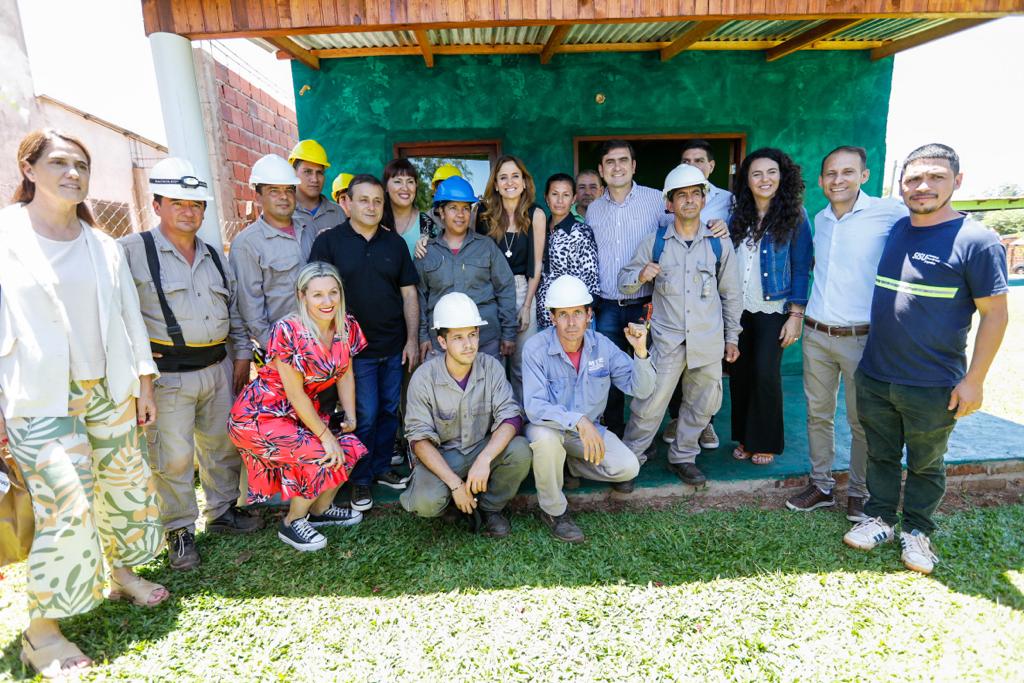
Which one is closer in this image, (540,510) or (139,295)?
(139,295)

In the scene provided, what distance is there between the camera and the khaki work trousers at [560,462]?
322cm

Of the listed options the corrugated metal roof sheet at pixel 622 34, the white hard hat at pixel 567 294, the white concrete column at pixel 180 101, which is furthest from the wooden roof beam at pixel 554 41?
the white concrete column at pixel 180 101

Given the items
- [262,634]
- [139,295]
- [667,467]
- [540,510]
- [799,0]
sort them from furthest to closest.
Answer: [667,467], [540,510], [799,0], [139,295], [262,634]

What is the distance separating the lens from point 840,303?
326 centimetres

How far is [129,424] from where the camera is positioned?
2.68 m

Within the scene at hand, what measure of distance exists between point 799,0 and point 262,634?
4435 mm

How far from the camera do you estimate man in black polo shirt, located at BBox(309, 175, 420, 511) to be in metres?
3.49

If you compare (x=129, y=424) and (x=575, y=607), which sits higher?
(x=129, y=424)

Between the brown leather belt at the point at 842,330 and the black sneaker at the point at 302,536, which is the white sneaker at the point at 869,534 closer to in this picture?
the brown leather belt at the point at 842,330

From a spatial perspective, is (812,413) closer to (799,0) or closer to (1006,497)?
(1006,497)

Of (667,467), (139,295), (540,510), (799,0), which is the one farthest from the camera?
(667,467)

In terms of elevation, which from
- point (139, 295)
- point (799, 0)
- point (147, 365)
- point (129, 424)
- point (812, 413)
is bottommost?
point (812, 413)

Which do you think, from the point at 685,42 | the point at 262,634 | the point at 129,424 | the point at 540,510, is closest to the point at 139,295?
the point at 129,424

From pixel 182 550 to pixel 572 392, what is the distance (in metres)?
2.36
